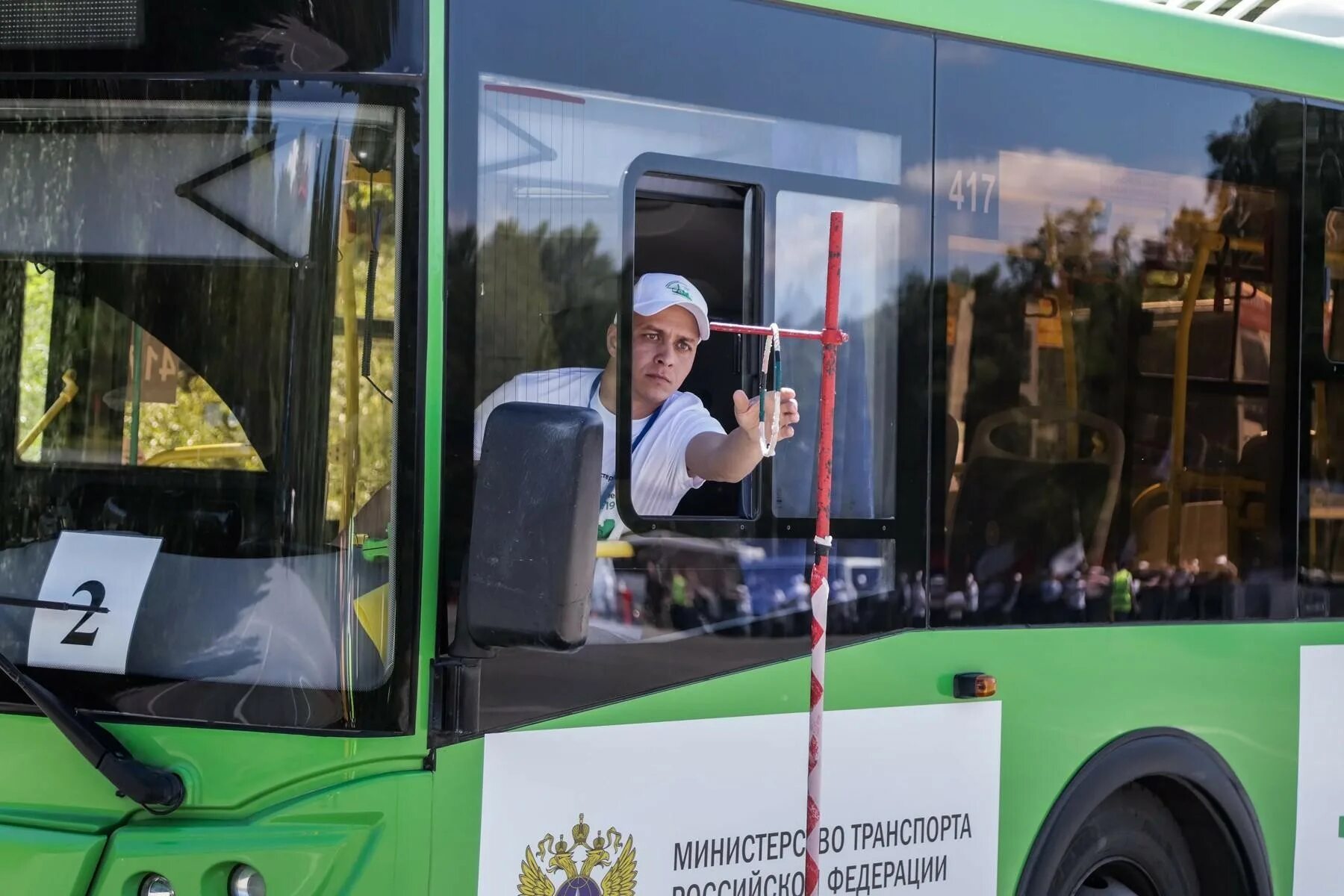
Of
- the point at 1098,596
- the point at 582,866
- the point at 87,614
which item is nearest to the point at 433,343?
the point at 87,614

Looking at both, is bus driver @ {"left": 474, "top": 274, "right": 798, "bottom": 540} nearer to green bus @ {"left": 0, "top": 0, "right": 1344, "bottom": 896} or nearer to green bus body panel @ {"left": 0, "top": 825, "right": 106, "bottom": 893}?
green bus @ {"left": 0, "top": 0, "right": 1344, "bottom": 896}

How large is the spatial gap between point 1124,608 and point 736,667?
52.6 inches

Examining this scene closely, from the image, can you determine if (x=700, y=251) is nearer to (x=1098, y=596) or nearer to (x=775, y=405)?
(x=775, y=405)

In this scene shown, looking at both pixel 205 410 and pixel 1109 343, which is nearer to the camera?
pixel 205 410

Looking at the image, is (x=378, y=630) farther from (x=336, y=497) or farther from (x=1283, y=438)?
(x=1283, y=438)

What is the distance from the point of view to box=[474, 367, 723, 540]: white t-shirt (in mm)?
3416

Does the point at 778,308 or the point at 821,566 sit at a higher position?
the point at 778,308

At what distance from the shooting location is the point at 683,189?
367 centimetres

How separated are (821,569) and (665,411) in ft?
1.70


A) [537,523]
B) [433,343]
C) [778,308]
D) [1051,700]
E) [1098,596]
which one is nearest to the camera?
[537,523]

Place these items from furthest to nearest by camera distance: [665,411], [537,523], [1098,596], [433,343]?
1. [1098,596]
2. [665,411]
3. [433,343]
4. [537,523]

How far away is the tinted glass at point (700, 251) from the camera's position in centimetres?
332

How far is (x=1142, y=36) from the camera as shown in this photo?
4531 millimetres

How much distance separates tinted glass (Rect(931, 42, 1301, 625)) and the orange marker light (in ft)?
0.47
